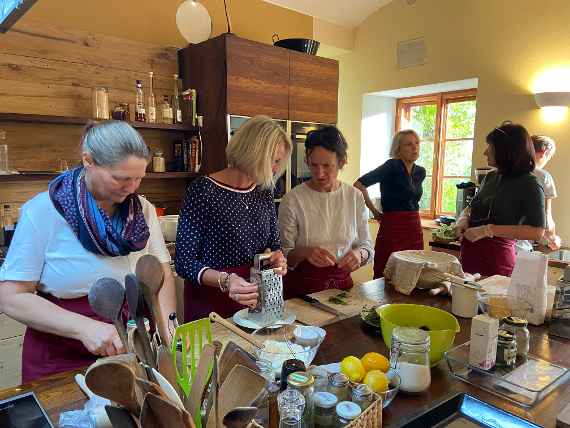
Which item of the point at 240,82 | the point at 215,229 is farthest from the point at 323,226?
the point at 240,82

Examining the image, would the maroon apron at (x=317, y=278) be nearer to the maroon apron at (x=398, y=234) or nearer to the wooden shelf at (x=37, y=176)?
the maroon apron at (x=398, y=234)

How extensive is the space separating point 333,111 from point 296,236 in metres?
2.19

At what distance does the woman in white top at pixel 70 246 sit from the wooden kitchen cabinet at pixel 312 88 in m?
2.39

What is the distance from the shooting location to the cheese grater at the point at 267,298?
4.14 feet

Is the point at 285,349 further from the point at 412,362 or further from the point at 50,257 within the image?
the point at 50,257

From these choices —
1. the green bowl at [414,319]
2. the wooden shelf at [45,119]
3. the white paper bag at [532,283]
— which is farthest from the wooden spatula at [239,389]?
the wooden shelf at [45,119]

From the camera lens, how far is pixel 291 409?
0.68 meters

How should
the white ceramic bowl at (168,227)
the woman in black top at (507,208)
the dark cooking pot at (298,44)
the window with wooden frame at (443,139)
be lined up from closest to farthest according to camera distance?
the woman in black top at (507,208) < the white ceramic bowl at (168,227) < the dark cooking pot at (298,44) < the window with wooden frame at (443,139)

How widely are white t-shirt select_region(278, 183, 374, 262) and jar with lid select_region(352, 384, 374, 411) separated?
107 cm

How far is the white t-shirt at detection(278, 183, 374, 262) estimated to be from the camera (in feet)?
6.15

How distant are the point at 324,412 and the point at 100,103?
2540 millimetres

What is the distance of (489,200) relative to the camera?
7.59ft

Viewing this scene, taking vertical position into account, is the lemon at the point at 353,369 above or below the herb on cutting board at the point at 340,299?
above

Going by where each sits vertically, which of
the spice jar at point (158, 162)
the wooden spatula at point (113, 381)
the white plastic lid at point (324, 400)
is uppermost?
the spice jar at point (158, 162)
